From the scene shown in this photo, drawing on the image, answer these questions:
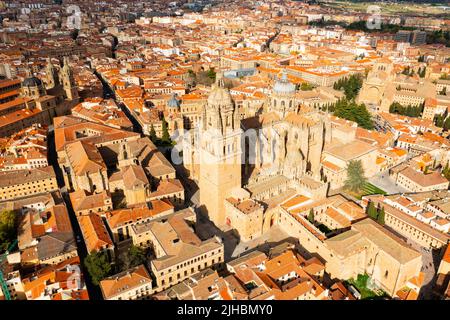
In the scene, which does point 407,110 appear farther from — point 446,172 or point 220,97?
point 220,97

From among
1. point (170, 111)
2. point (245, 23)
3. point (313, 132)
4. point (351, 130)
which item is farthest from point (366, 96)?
point (245, 23)

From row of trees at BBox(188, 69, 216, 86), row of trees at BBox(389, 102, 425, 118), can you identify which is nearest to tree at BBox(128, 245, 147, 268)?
row of trees at BBox(389, 102, 425, 118)

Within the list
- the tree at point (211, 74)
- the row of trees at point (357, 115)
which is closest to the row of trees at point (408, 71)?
the row of trees at point (357, 115)

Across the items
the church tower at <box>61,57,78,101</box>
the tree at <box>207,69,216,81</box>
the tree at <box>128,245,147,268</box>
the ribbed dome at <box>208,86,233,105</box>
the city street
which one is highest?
Answer: the ribbed dome at <box>208,86,233,105</box>

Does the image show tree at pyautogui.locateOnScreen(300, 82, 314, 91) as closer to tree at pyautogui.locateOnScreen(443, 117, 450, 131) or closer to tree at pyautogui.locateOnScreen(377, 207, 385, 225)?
tree at pyautogui.locateOnScreen(443, 117, 450, 131)

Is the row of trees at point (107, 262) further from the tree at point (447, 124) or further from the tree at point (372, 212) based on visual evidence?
the tree at point (447, 124)
